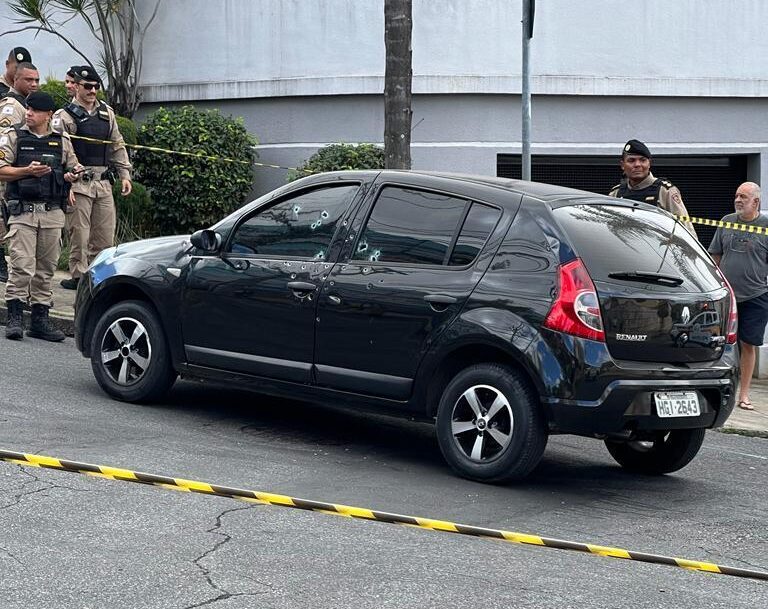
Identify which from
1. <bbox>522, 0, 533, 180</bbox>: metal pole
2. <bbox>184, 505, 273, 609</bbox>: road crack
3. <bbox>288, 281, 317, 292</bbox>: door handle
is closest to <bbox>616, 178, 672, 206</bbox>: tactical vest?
<bbox>522, 0, 533, 180</bbox>: metal pole

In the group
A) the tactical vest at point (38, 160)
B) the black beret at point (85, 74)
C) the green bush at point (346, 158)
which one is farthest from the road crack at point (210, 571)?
the green bush at point (346, 158)

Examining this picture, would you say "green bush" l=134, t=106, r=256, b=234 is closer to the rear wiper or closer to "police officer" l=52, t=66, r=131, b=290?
"police officer" l=52, t=66, r=131, b=290

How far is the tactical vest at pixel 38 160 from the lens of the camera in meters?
10.7

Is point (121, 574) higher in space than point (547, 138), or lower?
lower

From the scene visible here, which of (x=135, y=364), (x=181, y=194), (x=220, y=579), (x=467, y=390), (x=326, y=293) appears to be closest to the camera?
(x=220, y=579)

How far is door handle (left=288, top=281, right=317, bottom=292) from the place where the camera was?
7668 millimetres

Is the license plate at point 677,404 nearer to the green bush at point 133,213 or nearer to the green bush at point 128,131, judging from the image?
the green bush at point 133,213

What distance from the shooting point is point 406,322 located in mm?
7305

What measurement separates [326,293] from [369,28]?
7788mm

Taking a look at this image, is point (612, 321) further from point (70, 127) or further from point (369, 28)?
point (369, 28)

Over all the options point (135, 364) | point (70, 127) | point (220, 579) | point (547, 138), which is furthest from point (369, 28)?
point (220, 579)

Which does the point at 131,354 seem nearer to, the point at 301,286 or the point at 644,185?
the point at 301,286

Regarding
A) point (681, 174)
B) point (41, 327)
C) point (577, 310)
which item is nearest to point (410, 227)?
point (577, 310)

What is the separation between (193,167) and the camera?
14703 millimetres
